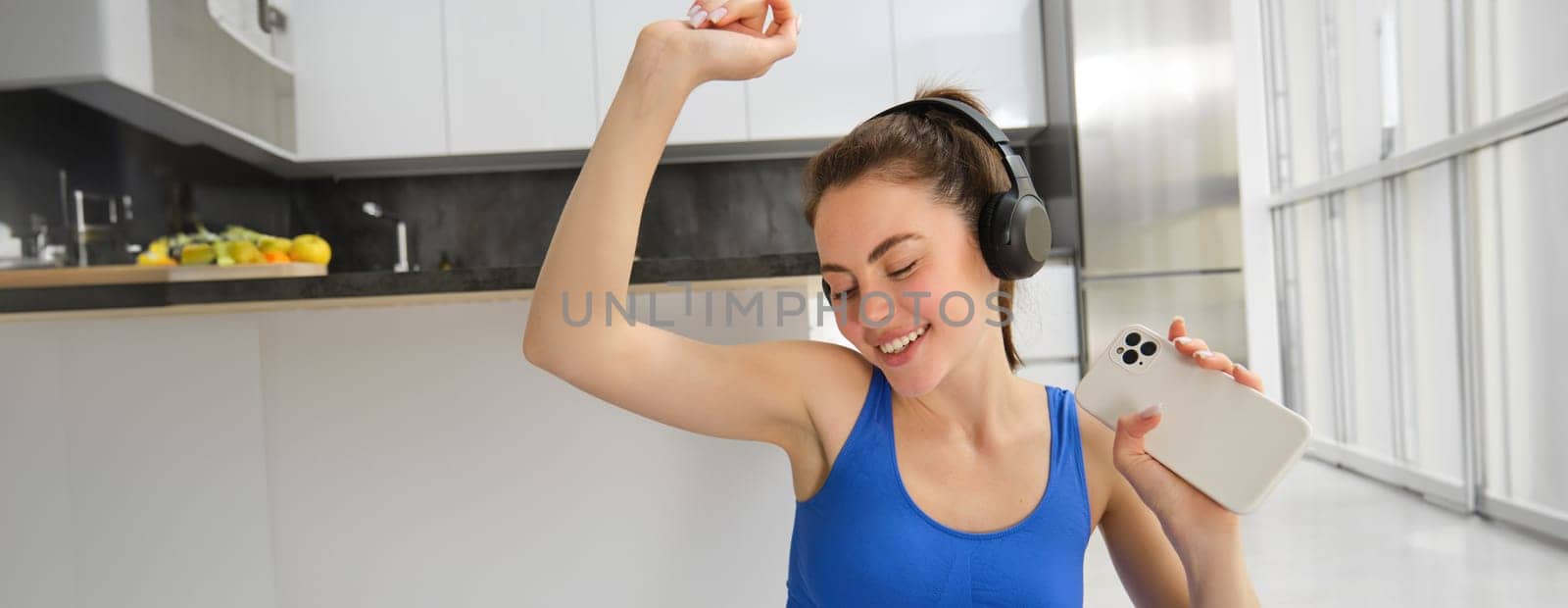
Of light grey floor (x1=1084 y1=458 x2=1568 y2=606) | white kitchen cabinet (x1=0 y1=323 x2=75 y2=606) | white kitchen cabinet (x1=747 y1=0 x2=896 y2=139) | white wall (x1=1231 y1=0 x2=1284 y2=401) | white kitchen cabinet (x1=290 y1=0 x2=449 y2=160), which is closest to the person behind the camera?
white kitchen cabinet (x1=0 y1=323 x2=75 y2=606)

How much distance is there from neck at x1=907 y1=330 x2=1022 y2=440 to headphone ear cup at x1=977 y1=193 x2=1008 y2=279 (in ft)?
0.34

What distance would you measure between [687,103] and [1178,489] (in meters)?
3.44

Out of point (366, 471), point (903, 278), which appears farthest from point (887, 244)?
point (366, 471)

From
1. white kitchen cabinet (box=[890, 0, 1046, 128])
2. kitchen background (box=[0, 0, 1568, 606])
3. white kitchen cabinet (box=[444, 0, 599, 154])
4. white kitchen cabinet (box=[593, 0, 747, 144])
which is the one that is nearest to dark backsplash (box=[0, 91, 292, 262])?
kitchen background (box=[0, 0, 1568, 606])

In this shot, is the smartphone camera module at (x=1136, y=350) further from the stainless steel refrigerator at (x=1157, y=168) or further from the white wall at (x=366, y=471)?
the stainless steel refrigerator at (x=1157, y=168)

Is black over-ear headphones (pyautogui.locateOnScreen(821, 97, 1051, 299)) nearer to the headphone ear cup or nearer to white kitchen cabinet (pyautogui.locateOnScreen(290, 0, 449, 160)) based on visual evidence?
the headphone ear cup

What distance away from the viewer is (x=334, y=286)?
1077 millimetres

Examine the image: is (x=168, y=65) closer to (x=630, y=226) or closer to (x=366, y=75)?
(x=366, y=75)

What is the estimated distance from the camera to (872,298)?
2.85 feet

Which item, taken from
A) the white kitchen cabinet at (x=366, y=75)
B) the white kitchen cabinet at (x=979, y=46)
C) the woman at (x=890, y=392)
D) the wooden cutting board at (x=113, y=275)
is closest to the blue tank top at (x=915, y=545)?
the woman at (x=890, y=392)

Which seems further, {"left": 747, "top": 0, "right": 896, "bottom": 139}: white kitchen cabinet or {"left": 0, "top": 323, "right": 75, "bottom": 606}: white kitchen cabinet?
{"left": 747, "top": 0, "right": 896, "bottom": 139}: white kitchen cabinet

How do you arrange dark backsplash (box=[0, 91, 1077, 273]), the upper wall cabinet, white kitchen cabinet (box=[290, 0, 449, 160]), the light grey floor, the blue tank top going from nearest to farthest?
the blue tank top
the light grey floor
the upper wall cabinet
white kitchen cabinet (box=[290, 0, 449, 160])
dark backsplash (box=[0, 91, 1077, 273])

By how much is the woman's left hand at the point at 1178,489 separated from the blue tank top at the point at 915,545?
3.2 inches

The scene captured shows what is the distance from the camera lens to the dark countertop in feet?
3.54
